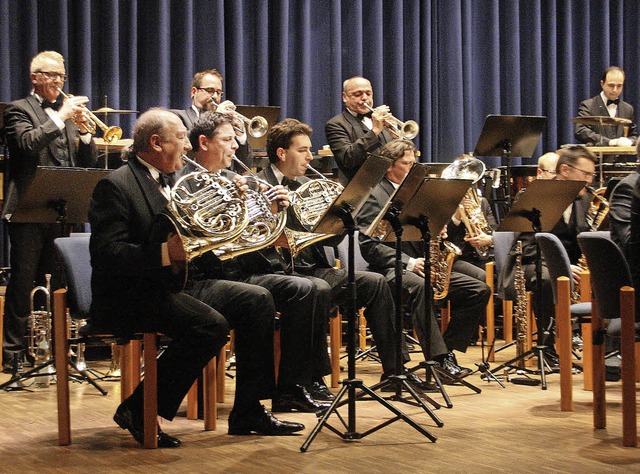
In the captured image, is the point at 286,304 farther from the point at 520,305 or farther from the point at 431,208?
the point at 520,305

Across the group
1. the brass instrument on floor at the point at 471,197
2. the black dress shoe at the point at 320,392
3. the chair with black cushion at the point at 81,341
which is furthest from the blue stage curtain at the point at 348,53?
the black dress shoe at the point at 320,392

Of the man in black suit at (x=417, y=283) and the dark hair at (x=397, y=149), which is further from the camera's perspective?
the dark hair at (x=397, y=149)

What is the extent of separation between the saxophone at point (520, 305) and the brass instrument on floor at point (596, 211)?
0.52 meters

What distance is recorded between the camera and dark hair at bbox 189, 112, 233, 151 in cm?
469

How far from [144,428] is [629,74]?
8.02 m

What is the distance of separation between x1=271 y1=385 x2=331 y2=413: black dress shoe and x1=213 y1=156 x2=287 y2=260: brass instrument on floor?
2.53 ft

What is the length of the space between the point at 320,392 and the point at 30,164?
2.26 meters

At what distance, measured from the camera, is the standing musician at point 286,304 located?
4.68 meters

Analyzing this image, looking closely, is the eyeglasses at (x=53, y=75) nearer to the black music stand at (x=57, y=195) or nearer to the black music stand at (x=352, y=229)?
the black music stand at (x=57, y=195)

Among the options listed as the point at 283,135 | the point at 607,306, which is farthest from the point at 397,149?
the point at 607,306

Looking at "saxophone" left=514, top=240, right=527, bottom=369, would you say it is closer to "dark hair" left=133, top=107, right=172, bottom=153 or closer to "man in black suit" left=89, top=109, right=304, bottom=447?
Answer: "man in black suit" left=89, top=109, right=304, bottom=447

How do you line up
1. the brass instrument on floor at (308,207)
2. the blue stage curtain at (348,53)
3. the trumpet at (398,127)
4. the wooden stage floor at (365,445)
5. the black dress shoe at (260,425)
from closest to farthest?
the wooden stage floor at (365,445) → the black dress shoe at (260,425) → the brass instrument on floor at (308,207) → the trumpet at (398,127) → the blue stage curtain at (348,53)

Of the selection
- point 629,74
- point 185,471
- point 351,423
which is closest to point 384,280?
point 351,423

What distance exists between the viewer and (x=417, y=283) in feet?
18.1
